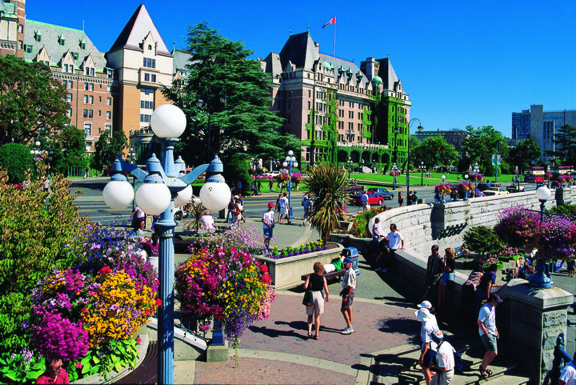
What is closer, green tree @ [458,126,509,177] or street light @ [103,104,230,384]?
street light @ [103,104,230,384]

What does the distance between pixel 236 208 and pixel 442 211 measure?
1270cm

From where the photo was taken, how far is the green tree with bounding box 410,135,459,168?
115 metres

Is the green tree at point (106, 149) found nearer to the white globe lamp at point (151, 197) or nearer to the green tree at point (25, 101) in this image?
the green tree at point (25, 101)

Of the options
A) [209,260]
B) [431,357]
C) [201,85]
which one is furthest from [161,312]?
[201,85]

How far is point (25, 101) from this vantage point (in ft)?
156

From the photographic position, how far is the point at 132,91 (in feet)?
271

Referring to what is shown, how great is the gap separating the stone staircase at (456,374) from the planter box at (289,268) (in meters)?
4.36

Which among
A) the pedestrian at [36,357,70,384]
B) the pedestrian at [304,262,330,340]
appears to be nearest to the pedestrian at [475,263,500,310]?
the pedestrian at [304,262,330,340]

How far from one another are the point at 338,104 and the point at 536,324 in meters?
90.5

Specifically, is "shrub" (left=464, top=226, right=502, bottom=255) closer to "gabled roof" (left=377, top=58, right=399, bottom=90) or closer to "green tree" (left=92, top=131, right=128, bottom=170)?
"green tree" (left=92, top=131, right=128, bottom=170)

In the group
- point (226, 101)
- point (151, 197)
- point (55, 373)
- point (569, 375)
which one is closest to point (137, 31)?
point (226, 101)

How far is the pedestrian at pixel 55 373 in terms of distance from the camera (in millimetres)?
5555

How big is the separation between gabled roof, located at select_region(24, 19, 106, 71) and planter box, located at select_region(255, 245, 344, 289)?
262ft

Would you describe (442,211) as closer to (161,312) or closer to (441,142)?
(161,312)
